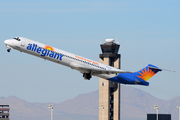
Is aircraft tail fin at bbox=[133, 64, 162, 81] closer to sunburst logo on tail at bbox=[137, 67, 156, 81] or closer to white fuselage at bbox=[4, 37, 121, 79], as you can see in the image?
sunburst logo on tail at bbox=[137, 67, 156, 81]

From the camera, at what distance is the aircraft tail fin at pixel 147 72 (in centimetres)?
11407

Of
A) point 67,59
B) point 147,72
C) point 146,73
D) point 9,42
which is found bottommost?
point 146,73

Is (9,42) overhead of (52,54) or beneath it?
overhead

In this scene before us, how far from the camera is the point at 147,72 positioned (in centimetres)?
11506

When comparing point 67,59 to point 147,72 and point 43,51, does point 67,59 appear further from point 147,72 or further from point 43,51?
point 147,72

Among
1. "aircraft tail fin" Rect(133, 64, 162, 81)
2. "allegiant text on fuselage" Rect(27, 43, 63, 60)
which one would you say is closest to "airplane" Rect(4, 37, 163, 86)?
"allegiant text on fuselage" Rect(27, 43, 63, 60)

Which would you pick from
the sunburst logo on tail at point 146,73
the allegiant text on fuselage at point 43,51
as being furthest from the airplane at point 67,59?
the sunburst logo on tail at point 146,73

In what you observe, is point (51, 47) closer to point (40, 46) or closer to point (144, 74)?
point (40, 46)

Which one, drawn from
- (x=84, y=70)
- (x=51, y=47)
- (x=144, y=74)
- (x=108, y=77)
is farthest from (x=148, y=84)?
(x=51, y=47)

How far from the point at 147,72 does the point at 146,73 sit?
1.56 ft

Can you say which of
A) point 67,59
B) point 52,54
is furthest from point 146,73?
point 52,54

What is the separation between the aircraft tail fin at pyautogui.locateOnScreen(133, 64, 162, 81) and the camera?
114075mm

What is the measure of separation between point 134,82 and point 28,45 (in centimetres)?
3140

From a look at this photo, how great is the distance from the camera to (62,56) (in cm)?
10088
